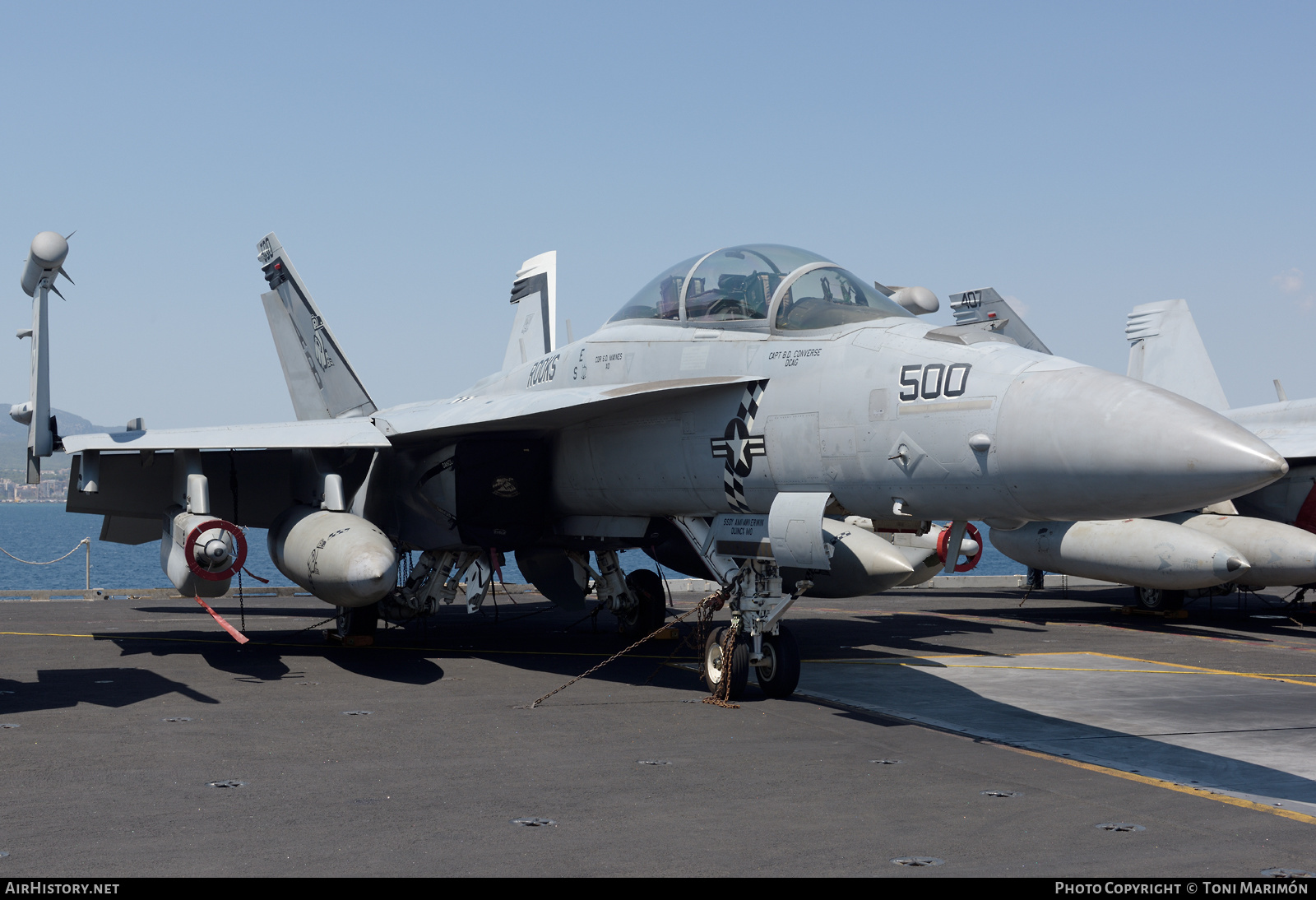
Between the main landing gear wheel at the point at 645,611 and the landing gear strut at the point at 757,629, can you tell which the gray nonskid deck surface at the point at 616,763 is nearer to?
the landing gear strut at the point at 757,629

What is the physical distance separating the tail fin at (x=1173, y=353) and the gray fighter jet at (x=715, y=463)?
10.6m

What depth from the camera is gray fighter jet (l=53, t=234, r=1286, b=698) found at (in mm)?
6957

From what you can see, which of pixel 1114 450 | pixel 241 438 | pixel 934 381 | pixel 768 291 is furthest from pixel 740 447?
pixel 241 438

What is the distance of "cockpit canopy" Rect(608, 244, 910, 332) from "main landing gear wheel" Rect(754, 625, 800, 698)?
2.79 metres

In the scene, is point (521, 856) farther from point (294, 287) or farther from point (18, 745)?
point (294, 287)

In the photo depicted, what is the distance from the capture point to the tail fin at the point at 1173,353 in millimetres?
22641

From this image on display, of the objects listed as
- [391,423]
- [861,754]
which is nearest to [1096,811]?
[861,754]

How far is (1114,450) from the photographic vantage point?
6480 millimetres

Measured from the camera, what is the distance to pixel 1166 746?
7.75 meters

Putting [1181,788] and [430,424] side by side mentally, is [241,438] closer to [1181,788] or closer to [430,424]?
[430,424]

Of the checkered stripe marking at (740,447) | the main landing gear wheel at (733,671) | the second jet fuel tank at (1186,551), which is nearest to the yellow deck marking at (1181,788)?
the main landing gear wheel at (733,671)

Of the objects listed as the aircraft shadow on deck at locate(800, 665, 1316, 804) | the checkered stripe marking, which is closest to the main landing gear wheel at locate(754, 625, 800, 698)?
the aircraft shadow on deck at locate(800, 665, 1316, 804)

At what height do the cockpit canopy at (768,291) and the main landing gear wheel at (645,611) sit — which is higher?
the cockpit canopy at (768,291)

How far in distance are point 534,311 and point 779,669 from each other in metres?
10.4
